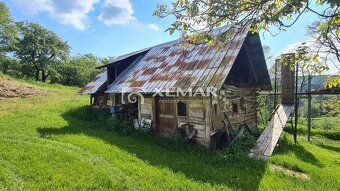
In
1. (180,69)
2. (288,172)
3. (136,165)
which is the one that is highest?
(180,69)

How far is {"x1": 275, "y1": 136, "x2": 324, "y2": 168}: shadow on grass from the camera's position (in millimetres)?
10050

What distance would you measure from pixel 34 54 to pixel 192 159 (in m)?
42.2

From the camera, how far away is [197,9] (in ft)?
13.2

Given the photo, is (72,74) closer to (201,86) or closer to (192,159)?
(201,86)

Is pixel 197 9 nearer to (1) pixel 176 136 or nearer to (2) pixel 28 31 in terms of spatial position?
(1) pixel 176 136

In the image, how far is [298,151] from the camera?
1146 cm

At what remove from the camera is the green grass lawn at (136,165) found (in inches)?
269

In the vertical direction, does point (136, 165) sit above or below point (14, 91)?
below

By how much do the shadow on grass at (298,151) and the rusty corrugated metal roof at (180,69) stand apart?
472 cm

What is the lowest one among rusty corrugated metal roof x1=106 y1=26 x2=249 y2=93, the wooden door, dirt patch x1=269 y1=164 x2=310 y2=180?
dirt patch x1=269 y1=164 x2=310 y2=180

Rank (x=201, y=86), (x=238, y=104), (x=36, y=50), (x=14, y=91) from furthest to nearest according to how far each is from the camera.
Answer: (x=36, y=50) < (x=14, y=91) < (x=238, y=104) < (x=201, y=86)

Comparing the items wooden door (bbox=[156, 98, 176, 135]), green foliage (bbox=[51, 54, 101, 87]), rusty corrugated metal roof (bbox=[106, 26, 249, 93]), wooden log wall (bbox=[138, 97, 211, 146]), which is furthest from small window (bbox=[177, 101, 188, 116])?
green foliage (bbox=[51, 54, 101, 87])

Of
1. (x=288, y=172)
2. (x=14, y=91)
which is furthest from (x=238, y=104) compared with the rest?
(x=14, y=91)

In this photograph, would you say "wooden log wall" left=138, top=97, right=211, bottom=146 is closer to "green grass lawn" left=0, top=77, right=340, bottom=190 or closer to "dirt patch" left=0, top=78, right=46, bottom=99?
"green grass lawn" left=0, top=77, right=340, bottom=190
